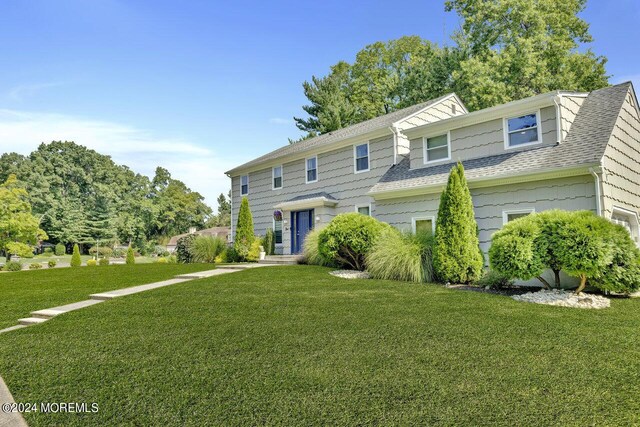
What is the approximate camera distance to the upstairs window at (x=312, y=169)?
16219 millimetres

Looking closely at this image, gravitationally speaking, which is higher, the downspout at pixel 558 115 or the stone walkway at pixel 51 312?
the downspout at pixel 558 115

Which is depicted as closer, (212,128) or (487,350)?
(487,350)

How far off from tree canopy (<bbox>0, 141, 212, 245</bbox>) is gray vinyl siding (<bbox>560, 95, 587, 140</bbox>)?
4279 cm

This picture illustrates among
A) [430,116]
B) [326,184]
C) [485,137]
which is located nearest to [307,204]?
[326,184]

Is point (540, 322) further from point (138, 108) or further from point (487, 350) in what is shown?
point (138, 108)

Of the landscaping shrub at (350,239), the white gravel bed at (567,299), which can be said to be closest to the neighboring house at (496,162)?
the landscaping shrub at (350,239)

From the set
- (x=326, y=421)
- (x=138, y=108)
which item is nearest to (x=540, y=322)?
(x=326, y=421)

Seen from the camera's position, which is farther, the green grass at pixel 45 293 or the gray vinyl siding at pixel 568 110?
the gray vinyl siding at pixel 568 110

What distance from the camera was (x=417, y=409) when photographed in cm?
245

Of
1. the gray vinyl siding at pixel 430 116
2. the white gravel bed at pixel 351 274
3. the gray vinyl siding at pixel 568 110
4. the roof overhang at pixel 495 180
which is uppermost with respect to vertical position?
the gray vinyl siding at pixel 430 116

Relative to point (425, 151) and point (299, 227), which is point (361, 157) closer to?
point (425, 151)

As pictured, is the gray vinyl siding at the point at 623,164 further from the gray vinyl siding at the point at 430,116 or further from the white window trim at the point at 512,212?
the gray vinyl siding at the point at 430,116

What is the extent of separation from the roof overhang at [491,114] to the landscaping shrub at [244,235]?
7.70m

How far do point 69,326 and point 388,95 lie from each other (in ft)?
84.2
